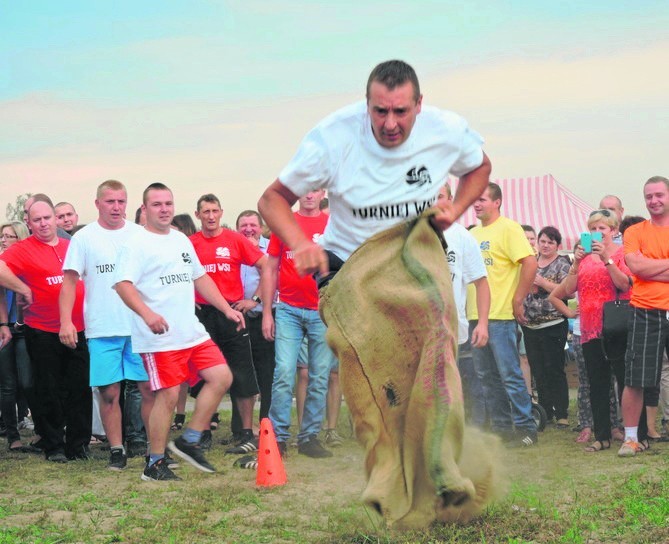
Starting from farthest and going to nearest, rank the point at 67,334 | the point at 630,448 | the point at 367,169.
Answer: the point at 67,334, the point at 630,448, the point at 367,169

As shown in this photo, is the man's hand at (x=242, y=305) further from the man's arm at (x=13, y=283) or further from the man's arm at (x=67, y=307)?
the man's arm at (x=13, y=283)

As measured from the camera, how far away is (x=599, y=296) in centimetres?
927

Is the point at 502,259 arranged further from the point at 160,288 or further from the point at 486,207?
the point at 160,288

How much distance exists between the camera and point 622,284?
9.06m

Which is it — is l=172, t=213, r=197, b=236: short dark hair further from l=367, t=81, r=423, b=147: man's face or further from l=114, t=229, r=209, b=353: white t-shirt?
l=367, t=81, r=423, b=147: man's face

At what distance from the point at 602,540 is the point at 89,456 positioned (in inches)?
226

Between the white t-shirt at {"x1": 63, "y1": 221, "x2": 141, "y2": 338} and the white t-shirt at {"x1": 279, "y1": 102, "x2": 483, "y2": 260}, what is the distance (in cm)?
387

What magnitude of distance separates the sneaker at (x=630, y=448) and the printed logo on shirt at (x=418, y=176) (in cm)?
400

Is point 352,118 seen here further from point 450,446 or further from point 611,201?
point 611,201

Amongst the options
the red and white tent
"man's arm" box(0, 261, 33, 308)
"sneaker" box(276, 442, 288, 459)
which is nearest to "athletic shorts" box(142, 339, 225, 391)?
"sneaker" box(276, 442, 288, 459)

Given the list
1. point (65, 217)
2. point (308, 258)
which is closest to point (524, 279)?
point (308, 258)

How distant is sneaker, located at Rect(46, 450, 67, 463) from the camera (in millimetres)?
9211

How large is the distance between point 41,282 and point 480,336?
412 centimetres

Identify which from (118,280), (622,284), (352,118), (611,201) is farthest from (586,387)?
(352,118)
